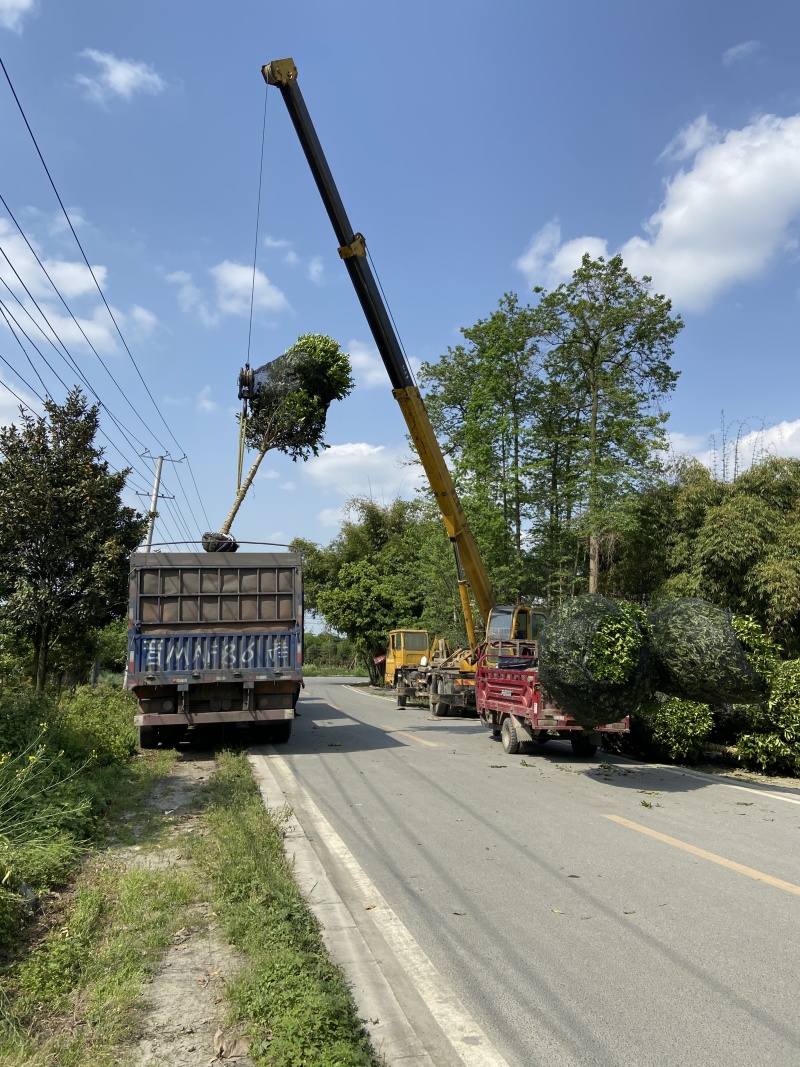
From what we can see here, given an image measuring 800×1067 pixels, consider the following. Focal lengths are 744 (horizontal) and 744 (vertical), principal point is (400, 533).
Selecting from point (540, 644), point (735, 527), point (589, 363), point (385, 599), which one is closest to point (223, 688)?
point (540, 644)

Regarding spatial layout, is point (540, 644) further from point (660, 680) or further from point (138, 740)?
point (138, 740)

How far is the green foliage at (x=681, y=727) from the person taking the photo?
1202 centimetres

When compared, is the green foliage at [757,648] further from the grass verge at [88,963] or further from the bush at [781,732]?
the grass verge at [88,963]

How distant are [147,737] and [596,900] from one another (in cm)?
939

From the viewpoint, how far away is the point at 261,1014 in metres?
3.61

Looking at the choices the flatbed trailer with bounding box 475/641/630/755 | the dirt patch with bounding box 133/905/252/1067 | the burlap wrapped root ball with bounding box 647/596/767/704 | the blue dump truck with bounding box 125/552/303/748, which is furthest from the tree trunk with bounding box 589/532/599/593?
the dirt patch with bounding box 133/905/252/1067

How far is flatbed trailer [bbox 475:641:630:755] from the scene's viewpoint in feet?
39.5

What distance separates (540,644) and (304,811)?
4287 mm

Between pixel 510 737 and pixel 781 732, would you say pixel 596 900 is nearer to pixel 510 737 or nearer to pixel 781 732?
pixel 781 732

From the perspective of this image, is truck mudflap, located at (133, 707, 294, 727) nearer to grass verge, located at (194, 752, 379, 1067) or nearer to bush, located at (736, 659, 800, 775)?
grass verge, located at (194, 752, 379, 1067)

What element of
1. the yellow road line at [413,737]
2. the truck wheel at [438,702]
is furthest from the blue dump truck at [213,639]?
the truck wheel at [438,702]

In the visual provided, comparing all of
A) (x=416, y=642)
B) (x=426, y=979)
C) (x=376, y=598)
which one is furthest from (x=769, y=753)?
(x=376, y=598)

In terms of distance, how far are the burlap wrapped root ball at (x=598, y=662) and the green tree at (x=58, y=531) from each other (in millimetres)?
8653

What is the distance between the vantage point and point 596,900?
216 inches
